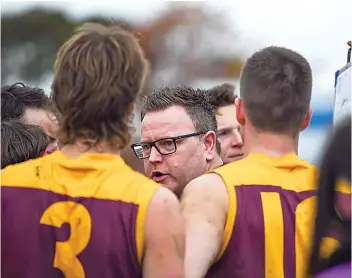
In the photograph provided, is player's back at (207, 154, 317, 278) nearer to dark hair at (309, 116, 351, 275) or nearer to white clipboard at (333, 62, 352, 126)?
white clipboard at (333, 62, 352, 126)

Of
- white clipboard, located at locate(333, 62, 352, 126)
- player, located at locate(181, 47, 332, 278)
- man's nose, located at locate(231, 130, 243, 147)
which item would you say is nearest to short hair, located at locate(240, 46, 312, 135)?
player, located at locate(181, 47, 332, 278)

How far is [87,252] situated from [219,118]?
305 cm

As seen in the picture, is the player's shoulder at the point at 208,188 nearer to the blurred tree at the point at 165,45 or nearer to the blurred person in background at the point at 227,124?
the blurred person in background at the point at 227,124

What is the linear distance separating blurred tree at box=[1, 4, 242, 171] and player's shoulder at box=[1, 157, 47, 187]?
19745 millimetres

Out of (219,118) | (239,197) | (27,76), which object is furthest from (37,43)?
(239,197)

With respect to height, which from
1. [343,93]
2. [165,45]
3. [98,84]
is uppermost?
[98,84]

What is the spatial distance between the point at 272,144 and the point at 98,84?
85 cm

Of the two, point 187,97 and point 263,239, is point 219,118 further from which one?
point 263,239

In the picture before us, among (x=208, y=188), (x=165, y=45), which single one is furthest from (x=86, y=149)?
(x=165, y=45)

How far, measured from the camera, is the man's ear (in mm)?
4523

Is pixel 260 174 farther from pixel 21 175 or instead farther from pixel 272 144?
pixel 21 175

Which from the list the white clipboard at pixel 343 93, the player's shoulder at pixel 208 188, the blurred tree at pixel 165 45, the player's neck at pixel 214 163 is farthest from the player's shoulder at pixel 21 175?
the blurred tree at pixel 165 45

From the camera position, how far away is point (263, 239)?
305cm

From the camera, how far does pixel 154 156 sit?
4309 mm
